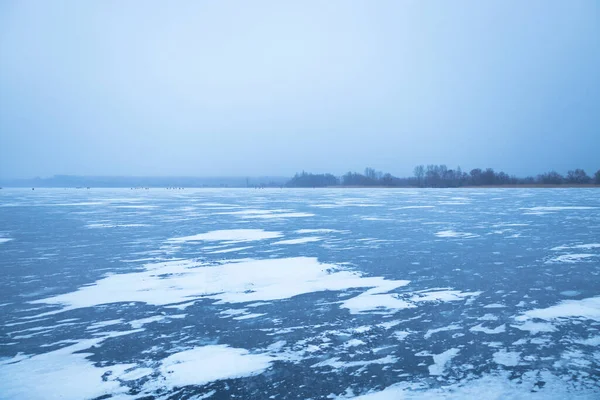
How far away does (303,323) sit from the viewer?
468 cm

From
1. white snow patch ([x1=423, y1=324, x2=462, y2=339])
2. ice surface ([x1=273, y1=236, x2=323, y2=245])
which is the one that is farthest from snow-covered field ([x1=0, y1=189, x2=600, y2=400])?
ice surface ([x1=273, y1=236, x2=323, y2=245])

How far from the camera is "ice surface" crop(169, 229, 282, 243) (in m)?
Answer: 11.8

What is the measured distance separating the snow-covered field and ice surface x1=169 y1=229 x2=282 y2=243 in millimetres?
2001

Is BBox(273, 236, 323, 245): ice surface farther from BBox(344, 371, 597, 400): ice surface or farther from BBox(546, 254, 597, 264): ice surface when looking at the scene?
BBox(344, 371, 597, 400): ice surface

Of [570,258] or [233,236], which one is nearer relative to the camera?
[570,258]

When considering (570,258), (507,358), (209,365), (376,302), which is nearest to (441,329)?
(507,358)

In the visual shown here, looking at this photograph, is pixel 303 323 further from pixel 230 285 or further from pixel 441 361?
pixel 230 285

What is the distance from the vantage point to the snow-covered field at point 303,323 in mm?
3273

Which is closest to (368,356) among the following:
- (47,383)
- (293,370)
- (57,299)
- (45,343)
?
(293,370)

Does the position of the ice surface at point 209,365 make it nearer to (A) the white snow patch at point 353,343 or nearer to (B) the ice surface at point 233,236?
(A) the white snow patch at point 353,343

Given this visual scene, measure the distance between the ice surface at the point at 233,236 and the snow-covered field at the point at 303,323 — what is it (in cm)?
200

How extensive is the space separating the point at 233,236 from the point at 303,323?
8.13 metres

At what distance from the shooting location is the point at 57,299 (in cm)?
567

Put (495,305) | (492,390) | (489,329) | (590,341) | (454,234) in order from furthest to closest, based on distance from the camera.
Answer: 1. (454,234)
2. (495,305)
3. (489,329)
4. (590,341)
5. (492,390)
